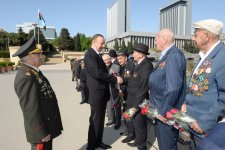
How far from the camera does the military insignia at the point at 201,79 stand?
8.93 ft

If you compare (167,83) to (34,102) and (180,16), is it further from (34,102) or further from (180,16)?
(180,16)

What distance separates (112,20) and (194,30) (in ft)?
605

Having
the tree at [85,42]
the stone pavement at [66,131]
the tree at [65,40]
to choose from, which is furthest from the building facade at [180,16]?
the stone pavement at [66,131]

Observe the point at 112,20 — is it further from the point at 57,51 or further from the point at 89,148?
the point at 89,148

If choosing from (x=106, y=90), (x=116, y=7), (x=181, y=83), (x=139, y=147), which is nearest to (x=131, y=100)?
(x=106, y=90)

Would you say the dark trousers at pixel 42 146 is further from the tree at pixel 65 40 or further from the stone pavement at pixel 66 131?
the tree at pixel 65 40

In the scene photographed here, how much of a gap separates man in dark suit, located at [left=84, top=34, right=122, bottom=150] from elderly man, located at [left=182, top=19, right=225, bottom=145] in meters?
2.10

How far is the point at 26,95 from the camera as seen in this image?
120 inches

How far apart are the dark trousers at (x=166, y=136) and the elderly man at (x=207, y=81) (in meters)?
0.51

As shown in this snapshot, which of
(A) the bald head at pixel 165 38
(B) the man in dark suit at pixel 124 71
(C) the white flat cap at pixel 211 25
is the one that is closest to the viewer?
(C) the white flat cap at pixel 211 25

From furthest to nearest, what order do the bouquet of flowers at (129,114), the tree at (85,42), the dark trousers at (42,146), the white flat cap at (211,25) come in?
the tree at (85,42) < the bouquet of flowers at (129,114) < the dark trousers at (42,146) < the white flat cap at (211,25)

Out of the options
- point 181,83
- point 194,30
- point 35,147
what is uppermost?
point 194,30

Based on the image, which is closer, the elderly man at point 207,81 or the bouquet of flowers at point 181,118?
the elderly man at point 207,81

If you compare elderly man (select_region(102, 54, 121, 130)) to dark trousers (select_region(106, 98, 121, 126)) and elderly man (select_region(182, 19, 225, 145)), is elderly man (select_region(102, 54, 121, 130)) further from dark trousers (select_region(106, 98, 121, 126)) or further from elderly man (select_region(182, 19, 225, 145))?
elderly man (select_region(182, 19, 225, 145))
